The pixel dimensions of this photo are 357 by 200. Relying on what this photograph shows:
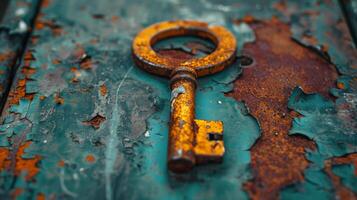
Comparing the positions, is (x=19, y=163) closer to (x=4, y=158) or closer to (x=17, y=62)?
(x=4, y=158)

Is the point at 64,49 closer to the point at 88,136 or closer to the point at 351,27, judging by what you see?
the point at 88,136

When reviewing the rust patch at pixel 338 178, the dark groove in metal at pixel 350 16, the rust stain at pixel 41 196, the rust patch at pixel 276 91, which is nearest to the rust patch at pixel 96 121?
the rust stain at pixel 41 196

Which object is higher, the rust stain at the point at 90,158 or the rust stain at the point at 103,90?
the rust stain at the point at 103,90

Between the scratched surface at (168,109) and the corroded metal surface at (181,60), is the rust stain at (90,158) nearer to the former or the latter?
the scratched surface at (168,109)

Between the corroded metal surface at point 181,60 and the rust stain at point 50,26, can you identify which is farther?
the rust stain at point 50,26

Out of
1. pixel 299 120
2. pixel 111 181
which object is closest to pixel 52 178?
pixel 111 181

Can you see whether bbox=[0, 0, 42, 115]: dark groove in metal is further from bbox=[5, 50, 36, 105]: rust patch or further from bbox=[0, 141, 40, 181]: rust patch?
bbox=[0, 141, 40, 181]: rust patch

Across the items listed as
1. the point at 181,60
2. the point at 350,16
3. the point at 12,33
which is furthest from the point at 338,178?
the point at 12,33

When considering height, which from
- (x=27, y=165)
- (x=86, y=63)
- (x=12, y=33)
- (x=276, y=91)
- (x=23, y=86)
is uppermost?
(x=12, y=33)
